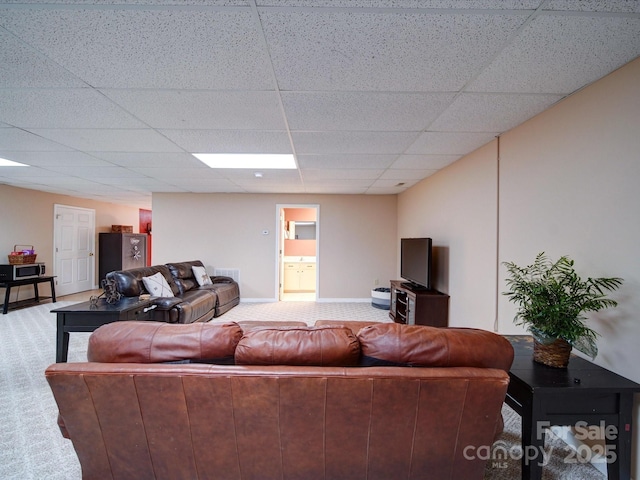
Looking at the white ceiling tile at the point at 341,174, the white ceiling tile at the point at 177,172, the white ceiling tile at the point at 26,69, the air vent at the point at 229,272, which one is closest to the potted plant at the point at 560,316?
the white ceiling tile at the point at 341,174

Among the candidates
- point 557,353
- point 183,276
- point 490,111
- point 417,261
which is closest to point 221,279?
point 183,276

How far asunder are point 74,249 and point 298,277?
5.36m

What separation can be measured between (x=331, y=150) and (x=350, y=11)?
1958 mm

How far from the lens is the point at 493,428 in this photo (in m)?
1.31

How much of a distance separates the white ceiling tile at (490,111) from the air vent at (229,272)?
16.2ft

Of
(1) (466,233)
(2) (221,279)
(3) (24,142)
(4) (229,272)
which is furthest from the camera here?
(4) (229,272)

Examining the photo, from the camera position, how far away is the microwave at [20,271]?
→ 5.09 metres

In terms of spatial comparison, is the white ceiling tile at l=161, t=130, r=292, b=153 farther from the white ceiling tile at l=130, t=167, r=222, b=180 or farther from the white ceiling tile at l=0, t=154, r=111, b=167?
the white ceiling tile at l=0, t=154, r=111, b=167

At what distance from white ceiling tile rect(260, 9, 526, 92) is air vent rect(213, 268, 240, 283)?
4987 mm

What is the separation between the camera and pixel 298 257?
7.57 meters

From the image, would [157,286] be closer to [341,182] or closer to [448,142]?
[341,182]

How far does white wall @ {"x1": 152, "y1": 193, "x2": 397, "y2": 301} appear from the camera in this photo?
249 inches

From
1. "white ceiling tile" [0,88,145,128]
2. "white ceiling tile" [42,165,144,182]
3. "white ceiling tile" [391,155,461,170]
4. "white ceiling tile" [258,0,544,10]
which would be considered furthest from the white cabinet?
"white ceiling tile" [258,0,544,10]

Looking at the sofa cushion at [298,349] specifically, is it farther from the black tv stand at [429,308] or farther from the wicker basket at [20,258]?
the wicker basket at [20,258]
